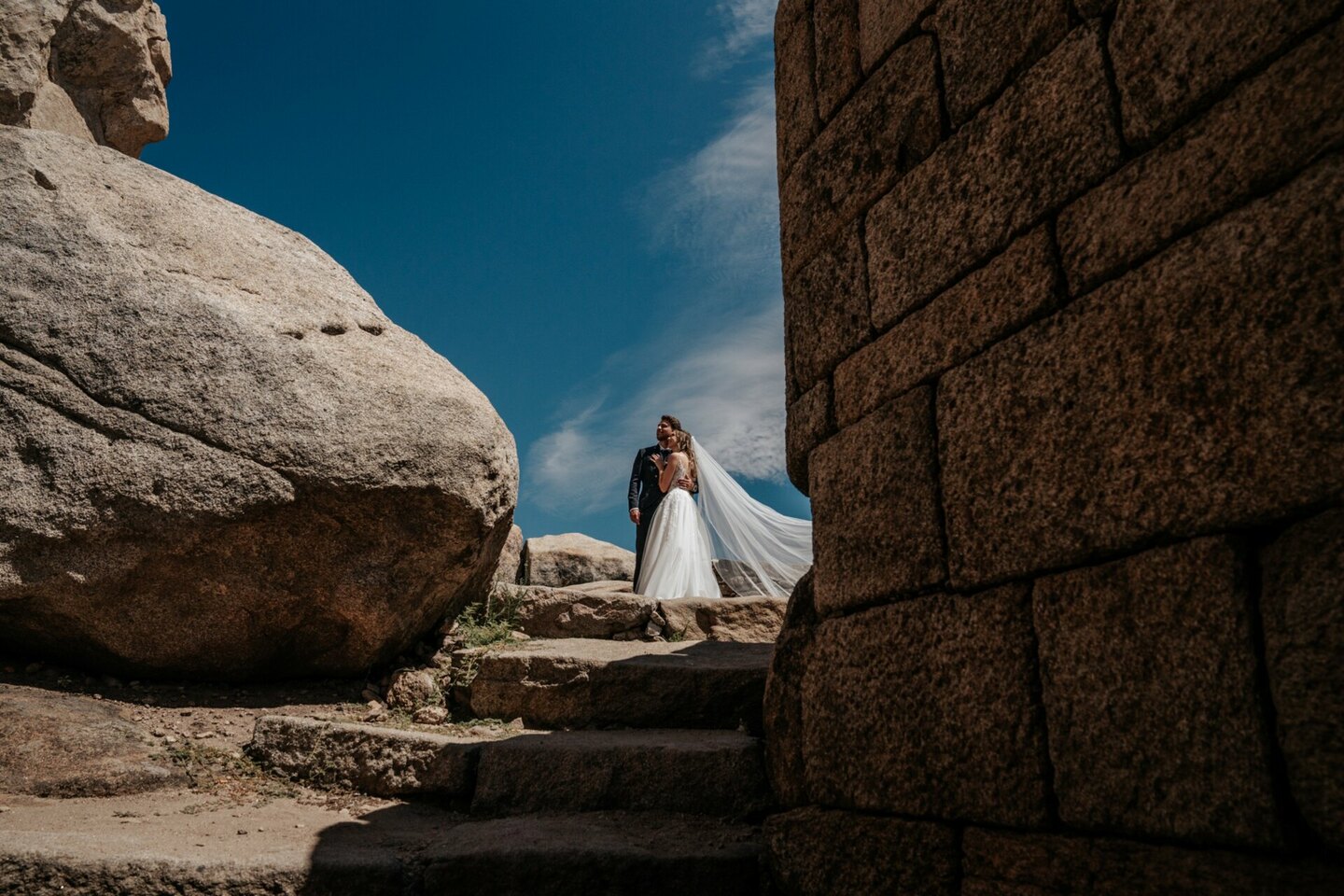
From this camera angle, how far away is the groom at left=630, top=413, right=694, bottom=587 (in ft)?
29.7

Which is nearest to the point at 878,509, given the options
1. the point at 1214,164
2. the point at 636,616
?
the point at 1214,164

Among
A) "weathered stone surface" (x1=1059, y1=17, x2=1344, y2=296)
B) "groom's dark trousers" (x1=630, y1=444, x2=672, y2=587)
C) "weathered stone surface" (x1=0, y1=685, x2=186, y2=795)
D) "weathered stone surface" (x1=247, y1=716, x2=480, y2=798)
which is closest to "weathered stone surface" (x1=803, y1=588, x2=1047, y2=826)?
"weathered stone surface" (x1=1059, y1=17, x2=1344, y2=296)

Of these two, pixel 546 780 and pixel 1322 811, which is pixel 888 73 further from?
pixel 546 780

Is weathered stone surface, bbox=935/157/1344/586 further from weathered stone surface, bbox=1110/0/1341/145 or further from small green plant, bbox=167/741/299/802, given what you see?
small green plant, bbox=167/741/299/802

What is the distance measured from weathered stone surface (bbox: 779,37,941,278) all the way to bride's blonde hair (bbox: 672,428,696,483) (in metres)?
6.11

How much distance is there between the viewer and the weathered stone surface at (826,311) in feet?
9.02

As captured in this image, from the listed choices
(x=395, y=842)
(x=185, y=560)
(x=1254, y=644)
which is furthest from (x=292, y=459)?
(x=1254, y=644)

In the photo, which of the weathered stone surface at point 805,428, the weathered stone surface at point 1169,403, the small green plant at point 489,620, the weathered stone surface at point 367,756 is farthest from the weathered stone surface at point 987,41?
the small green plant at point 489,620

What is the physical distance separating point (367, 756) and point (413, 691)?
0.76m

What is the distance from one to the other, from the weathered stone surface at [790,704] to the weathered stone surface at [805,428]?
36cm

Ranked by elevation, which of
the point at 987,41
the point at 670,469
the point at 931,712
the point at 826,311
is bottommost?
the point at 931,712

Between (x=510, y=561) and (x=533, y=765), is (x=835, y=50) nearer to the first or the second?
(x=533, y=765)

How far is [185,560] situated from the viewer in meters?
3.81

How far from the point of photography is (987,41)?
2.31 metres
